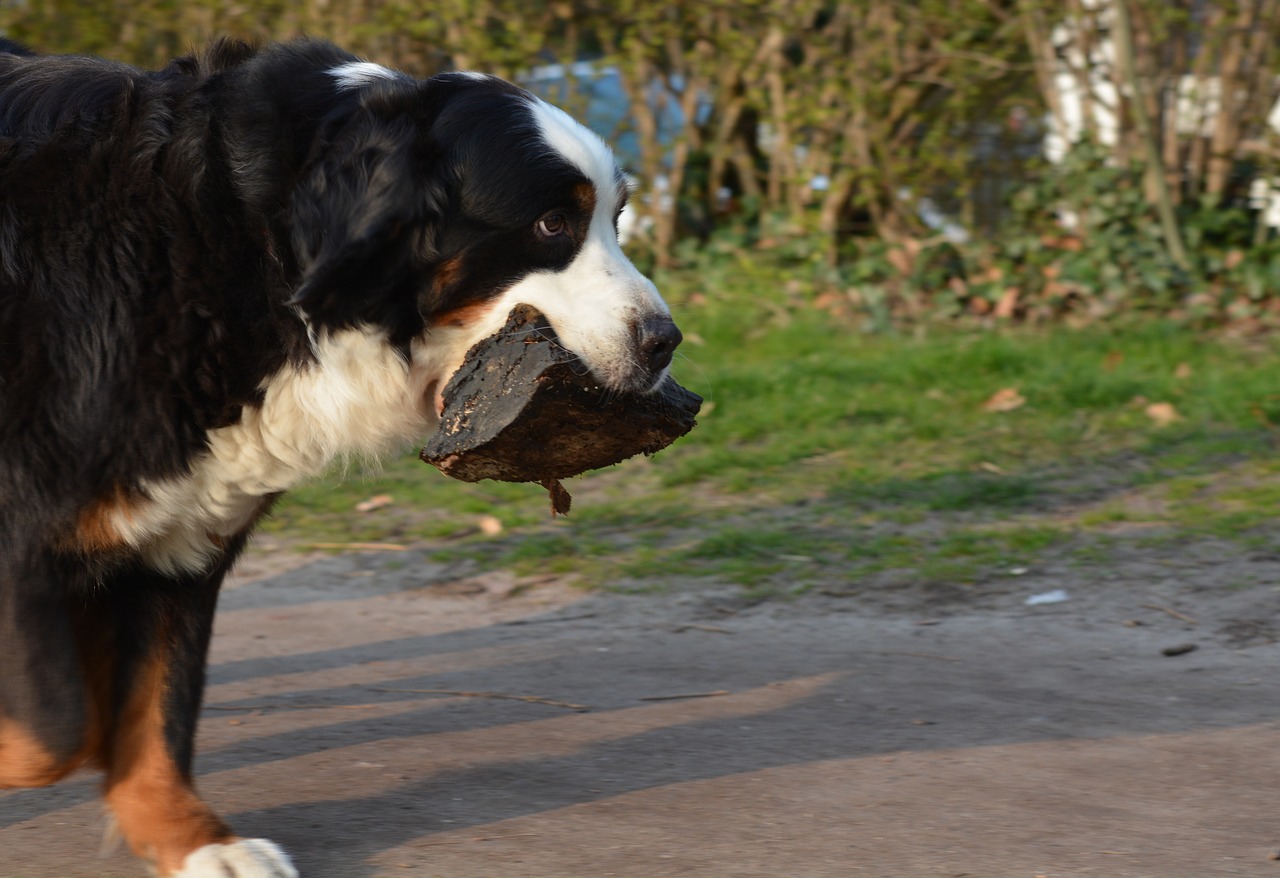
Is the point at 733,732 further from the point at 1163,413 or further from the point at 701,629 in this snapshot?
the point at 1163,413

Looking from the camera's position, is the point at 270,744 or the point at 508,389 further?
the point at 270,744

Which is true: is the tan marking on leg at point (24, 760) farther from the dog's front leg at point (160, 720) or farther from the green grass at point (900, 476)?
the green grass at point (900, 476)

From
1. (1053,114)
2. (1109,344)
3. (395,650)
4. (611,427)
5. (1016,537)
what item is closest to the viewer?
(611,427)

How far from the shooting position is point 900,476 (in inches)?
241

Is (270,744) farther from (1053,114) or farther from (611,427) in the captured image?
(1053,114)

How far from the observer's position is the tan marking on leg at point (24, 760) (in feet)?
8.93

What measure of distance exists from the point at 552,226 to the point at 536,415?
1.28 feet

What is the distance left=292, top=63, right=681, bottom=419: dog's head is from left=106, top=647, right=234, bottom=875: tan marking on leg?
2.82 ft

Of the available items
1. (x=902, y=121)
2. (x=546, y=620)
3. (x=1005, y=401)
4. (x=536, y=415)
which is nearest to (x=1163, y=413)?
(x=1005, y=401)

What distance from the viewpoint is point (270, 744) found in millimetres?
3736

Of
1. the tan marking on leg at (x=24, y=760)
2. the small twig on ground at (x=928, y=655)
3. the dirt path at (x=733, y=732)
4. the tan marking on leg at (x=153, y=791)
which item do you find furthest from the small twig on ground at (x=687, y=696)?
the tan marking on leg at (x=24, y=760)

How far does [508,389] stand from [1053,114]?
21.0 feet

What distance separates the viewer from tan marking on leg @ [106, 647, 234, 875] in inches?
114

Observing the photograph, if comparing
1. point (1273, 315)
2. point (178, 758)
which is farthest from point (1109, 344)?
point (178, 758)
